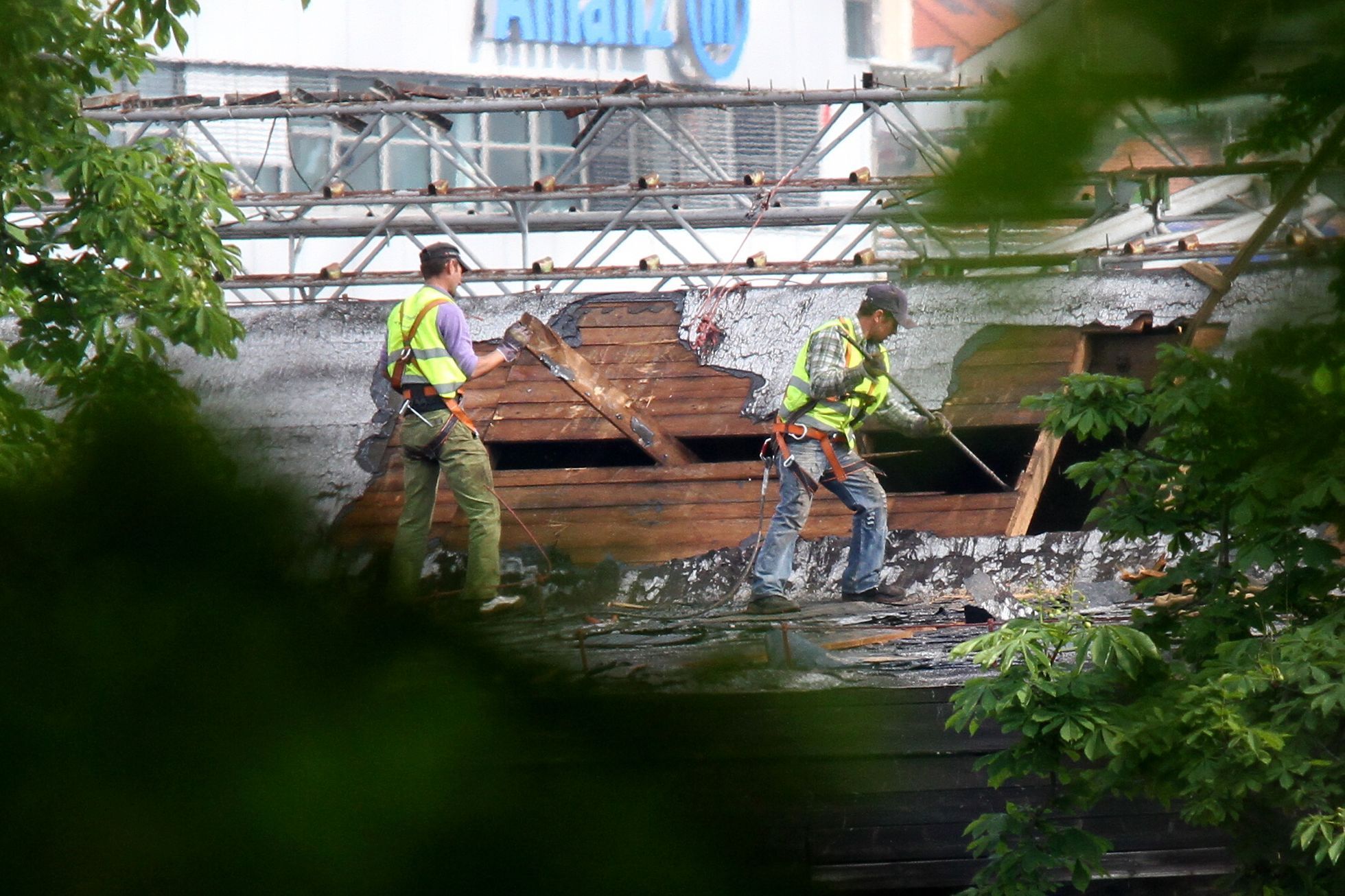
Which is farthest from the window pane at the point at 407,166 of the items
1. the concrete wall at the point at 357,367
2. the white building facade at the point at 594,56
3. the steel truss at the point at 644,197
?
the concrete wall at the point at 357,367

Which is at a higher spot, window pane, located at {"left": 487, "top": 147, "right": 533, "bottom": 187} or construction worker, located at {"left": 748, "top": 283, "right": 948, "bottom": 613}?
window pane, located at {"left": 487, "top": 147, "right": 533, "bottom": 187}

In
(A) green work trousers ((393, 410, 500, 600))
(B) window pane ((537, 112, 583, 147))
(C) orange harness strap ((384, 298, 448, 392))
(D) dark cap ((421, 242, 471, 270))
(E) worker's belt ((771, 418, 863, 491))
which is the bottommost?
(E) worker's belt ((771, 418, 863, 491))

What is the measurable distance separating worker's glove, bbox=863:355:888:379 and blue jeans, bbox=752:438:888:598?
438 cm

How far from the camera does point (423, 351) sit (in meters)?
2.79

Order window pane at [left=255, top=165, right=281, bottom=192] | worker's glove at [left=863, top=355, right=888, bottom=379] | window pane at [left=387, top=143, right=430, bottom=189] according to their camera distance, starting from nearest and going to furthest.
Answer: worker's glove at [left=863, top=355, right=888, bottom=379]
window pane at [left=387, top=143, right=430, bottom=189]
window pane at [left=255, top=165, right=281, bottom=192]

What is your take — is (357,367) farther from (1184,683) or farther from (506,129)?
(506,129)

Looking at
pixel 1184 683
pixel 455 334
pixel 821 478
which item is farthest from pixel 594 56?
pixel 1184 683

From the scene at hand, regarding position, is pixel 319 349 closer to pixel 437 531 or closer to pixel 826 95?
pixel 437 531

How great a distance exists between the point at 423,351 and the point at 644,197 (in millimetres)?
3634

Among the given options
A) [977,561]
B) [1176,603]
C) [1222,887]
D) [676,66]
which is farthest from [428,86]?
[676,66]

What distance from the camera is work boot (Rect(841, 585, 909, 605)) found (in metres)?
5.77

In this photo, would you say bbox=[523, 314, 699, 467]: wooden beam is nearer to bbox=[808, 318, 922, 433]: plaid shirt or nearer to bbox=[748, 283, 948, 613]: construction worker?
bbox=[748, 283, 948, 613]: construction worker

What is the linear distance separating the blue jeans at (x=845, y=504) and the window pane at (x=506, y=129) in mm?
3551

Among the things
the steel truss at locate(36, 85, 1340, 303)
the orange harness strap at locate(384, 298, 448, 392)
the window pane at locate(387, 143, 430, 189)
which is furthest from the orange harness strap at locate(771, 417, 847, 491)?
the window pane at locate(387, 143, 430, 189)
